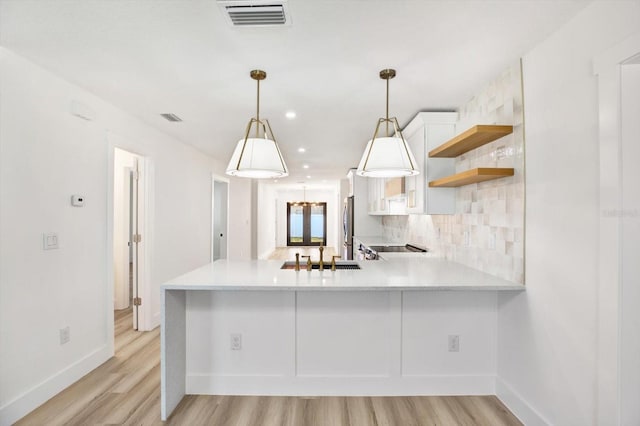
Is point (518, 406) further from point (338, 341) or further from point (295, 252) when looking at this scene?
point (295, 252)

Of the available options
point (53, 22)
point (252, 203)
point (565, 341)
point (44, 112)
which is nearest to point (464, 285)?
point (565, 341)

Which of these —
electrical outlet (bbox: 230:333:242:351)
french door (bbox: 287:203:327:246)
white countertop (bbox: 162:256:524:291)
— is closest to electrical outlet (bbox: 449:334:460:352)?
white countertop (bbox: 162:256:524:291)

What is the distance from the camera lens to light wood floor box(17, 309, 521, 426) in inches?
86.0

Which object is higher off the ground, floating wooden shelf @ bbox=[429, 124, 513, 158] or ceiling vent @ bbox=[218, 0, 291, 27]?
ceiling vent @ bbox=[218, 0, 291, 27]

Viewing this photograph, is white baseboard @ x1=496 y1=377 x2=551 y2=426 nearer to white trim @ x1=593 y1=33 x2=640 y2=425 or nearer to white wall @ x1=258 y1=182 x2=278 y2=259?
white trim @ x1=593 y1=33 x2=640 y2=425

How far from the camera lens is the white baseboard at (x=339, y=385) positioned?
2.49m

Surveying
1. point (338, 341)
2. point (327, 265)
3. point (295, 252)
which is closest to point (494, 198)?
point (327, 265)

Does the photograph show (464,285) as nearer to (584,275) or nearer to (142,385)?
(584,275)

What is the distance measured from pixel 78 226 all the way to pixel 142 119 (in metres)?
1.39

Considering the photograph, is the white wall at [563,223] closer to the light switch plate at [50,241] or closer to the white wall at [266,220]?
the light switch plate at [50,241]

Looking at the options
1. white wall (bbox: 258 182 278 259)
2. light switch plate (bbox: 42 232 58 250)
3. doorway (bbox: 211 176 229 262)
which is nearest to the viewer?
light switch plate (bbox: 42 232 58 250)

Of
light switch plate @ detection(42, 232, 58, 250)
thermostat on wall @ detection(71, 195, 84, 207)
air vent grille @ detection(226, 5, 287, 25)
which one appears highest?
air vent grille @ detection(226, 5, 287, 25)

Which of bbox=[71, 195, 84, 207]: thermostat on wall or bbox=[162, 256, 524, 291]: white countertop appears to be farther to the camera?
bbox=[71, 195, 84, 207]: thermostat on wall

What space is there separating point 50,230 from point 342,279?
7.02ft
